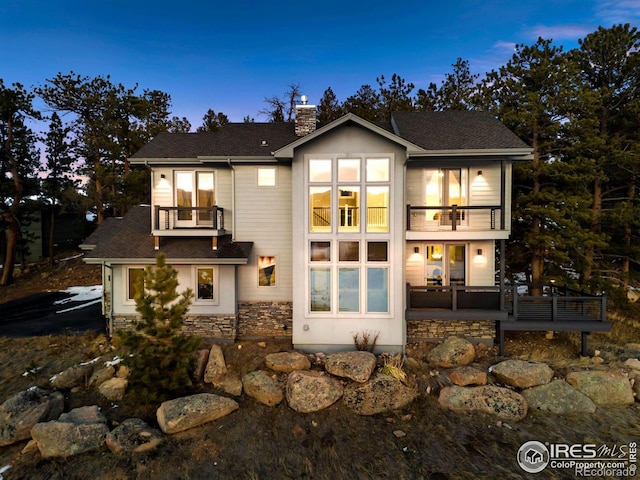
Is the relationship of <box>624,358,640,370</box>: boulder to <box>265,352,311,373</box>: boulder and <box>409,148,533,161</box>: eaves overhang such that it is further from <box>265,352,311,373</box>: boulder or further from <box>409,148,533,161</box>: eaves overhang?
<box>265,352,311,373</box>: boulder

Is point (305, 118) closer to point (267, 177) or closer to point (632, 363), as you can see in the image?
point (267, 177)

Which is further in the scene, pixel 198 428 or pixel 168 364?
pixel 168 364

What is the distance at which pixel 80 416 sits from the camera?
7039 mm

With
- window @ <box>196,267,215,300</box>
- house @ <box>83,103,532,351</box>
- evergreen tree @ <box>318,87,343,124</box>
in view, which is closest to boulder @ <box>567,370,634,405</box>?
house @ <box>83,103,532,351</box>

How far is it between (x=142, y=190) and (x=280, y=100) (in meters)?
12.0

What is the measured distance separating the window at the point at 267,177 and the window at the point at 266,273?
276 centimetres

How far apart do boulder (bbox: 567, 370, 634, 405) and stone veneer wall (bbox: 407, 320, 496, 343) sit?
2581 millimetres

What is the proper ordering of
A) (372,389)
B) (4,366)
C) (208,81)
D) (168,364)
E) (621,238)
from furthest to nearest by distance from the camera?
(208,81) → (621,238) → (4,366) → (372,389) → (168,364)

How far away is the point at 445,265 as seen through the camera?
11133 millimetres

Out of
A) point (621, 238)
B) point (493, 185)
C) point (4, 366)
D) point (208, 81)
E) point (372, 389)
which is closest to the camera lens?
point (372, 389)

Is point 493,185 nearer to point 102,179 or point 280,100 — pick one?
point 280,100

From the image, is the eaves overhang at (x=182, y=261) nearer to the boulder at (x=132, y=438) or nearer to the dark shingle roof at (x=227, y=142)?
the dark shingle roof at (x=227, y=142)

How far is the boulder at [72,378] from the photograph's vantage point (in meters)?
8.54

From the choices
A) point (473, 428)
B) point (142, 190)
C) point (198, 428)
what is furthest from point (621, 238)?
point (142, 190)
